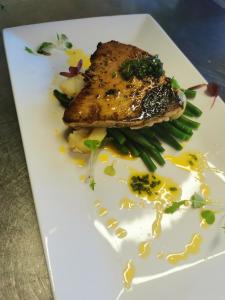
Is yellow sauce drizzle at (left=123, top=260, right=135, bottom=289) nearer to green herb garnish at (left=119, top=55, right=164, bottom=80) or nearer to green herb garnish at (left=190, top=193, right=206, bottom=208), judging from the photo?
green herb garnish at (left=190, top=193, right=206, bottom=208)

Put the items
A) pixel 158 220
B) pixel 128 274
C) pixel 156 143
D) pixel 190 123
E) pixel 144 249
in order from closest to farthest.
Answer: pixel 128 274, pixel 144 249, pixel 158 220, pixel 156 143, pixel 190 123

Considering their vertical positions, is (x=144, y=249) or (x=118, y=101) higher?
(x=118, y=101)

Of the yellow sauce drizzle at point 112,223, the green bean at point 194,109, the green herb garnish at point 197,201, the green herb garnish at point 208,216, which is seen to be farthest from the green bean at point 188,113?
the yellow sauce drizzle at point 112,223

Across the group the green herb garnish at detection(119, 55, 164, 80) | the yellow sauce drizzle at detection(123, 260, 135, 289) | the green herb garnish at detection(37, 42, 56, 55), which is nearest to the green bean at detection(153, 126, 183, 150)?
the green herb garnish at detection(119, 55, 164, 80)

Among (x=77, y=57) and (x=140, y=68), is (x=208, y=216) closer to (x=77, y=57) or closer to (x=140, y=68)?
(x=140, y=68)

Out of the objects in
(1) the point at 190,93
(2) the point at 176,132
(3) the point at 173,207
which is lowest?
(3) the point at 173,207

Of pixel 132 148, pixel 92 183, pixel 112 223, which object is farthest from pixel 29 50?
pixel 112 223

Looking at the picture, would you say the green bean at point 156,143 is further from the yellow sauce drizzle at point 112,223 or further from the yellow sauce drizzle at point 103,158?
the yellow sauce drizzle at point 112,223
